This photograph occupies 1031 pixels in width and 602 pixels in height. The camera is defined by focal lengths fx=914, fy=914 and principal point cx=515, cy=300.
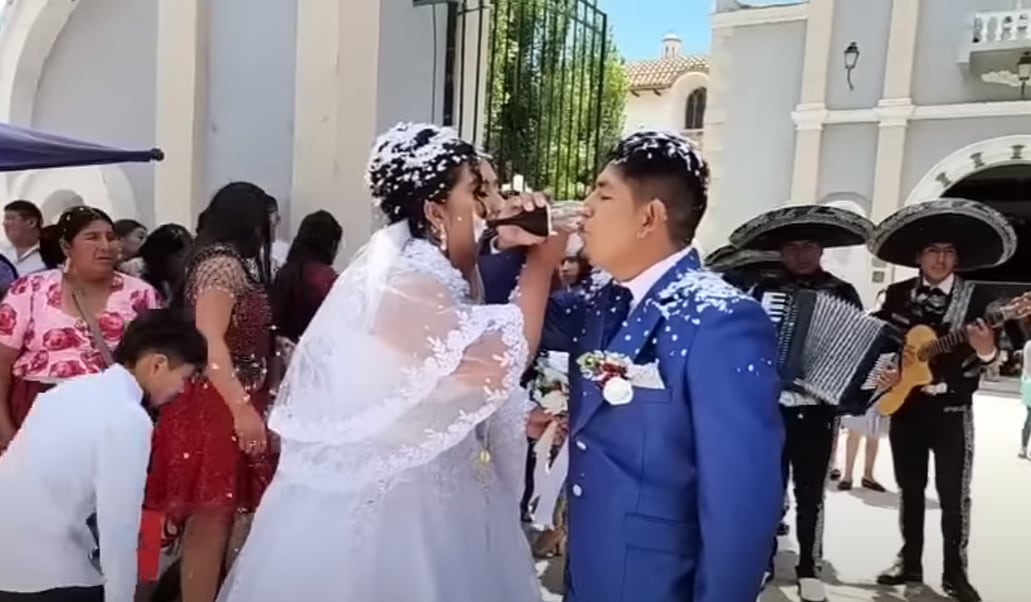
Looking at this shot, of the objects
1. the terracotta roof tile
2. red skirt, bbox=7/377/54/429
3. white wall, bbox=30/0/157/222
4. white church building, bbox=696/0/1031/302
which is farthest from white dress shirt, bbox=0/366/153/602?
the terracotta roof tile

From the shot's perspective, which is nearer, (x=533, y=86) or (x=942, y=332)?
(x=942, y=332)

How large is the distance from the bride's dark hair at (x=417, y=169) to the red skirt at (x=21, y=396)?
1697 mm

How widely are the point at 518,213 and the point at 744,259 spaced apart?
8.50 ft

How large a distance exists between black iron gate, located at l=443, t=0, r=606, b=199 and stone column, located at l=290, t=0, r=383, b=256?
0.70m

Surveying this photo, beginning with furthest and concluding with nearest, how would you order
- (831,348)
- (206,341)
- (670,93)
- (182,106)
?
(670,93) < (182,106) < (831,348) < (206,341)

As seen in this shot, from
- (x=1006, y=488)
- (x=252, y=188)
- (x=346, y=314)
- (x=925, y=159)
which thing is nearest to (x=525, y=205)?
(x=346, y=314)

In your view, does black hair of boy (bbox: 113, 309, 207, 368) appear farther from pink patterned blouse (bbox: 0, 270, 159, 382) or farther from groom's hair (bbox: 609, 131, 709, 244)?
groom's hair (bbox: 609, 131, 709, 244)

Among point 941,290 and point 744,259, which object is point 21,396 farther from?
point 941,290

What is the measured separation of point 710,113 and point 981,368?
1166 cm

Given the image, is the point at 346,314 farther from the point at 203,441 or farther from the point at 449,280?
the point at 203,441

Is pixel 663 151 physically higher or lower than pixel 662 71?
lower

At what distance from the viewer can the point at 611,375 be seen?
5.03 ft

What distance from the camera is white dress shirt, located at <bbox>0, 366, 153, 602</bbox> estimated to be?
6.47 ft

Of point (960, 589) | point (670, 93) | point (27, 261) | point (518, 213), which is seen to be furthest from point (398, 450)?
point (670, 93)
